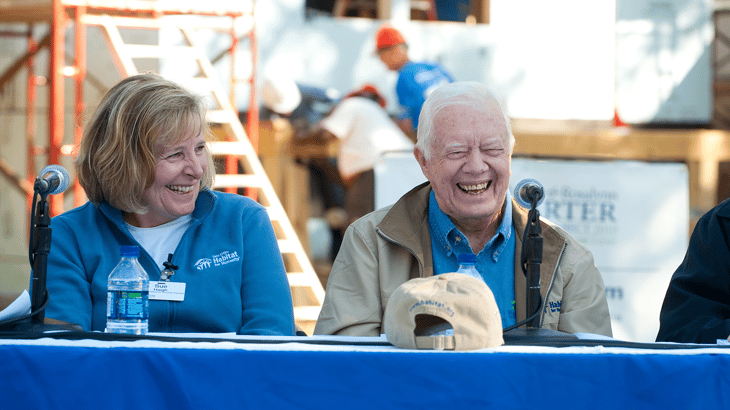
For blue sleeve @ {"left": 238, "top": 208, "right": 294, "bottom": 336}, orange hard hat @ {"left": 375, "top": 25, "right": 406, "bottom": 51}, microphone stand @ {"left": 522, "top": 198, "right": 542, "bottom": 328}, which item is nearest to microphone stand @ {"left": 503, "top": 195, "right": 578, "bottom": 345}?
microphone stand @ {"left": 522, "top": 198, "right": 542, "bottom": 328}

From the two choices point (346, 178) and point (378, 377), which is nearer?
point (378, 377)

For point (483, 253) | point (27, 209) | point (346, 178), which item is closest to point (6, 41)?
point (27, 209)

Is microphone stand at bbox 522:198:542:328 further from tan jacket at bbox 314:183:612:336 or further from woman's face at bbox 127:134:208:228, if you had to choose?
woman's face at bbox 127:134:208:228

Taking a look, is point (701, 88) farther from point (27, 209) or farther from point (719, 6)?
point (27, 209)

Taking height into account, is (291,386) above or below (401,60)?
below

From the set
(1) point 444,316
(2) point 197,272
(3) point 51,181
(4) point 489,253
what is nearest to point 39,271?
(3) point 51,181

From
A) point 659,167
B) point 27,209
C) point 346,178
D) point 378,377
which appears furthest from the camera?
point 27,209

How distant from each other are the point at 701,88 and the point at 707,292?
21.2 ft

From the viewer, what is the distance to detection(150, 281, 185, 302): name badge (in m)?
2.08

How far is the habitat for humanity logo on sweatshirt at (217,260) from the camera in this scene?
2.17 metres

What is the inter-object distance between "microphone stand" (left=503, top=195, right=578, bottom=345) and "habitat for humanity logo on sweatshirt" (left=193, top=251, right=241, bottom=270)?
91 cm

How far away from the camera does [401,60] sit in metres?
6.11

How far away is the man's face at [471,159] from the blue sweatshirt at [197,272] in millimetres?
564

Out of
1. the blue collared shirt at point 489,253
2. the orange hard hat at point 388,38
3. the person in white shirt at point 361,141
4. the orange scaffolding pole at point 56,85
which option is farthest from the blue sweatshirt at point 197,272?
the orange hard hat at point 388,38
